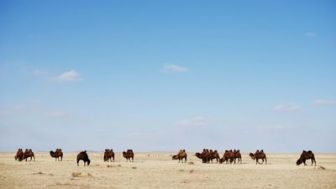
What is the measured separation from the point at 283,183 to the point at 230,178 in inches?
171

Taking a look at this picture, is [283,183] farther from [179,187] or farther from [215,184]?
[179,187]

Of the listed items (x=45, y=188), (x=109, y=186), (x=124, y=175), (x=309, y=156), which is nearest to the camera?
(x=45, y=188)

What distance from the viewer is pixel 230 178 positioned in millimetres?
29938

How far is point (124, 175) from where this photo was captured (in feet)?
105

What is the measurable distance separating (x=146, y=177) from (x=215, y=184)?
5.81 m

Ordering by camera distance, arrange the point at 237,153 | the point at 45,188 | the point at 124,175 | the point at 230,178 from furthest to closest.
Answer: the point at 237,153, the point at 124,175, the point at 230,178, the point at 45,188

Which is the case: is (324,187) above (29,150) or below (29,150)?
below

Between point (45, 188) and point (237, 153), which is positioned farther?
point (237, 153)

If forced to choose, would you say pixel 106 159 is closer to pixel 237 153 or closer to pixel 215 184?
pixel 237 153

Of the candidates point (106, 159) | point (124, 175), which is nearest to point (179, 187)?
point (124, 175)

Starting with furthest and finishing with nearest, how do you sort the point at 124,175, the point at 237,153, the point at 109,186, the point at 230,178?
the point at 237,153 → the point at 124,175 → the point at 230,178 → the point at 109,186

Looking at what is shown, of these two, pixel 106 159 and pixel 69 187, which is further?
pixel 106 159

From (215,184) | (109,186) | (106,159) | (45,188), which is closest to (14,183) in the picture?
(45,188)

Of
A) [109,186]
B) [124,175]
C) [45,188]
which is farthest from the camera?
[124,175]
